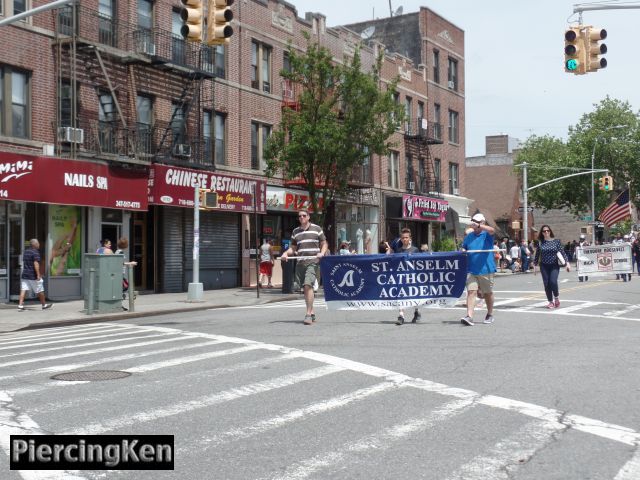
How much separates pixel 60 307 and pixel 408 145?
86.4ft

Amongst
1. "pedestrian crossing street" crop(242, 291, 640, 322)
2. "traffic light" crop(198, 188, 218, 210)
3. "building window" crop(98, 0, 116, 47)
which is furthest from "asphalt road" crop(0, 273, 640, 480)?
"building window" crop(98, 0, 116, 47)

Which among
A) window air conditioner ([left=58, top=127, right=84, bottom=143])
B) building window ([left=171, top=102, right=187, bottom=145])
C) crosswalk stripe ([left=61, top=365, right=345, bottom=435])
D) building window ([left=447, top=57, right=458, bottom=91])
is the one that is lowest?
crosswalk stripe ([left=61, top=365, right=345, bottom=435])

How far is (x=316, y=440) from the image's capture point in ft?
19.3

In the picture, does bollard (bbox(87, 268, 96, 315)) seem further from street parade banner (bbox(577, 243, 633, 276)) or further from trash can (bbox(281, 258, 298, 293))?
street parade banner (bbox(577, 243, 633, 276))

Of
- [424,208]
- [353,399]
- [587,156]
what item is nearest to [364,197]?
[424,208]

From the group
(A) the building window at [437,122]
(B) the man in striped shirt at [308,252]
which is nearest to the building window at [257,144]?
(A) the building window at [437,122]

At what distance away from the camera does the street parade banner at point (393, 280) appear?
14.4m

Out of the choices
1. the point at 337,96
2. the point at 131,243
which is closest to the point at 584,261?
the point at 337,96

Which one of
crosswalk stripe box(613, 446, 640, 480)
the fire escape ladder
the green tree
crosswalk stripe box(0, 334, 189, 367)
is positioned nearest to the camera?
crosswalk stripe box(613, 446, 640, 480)

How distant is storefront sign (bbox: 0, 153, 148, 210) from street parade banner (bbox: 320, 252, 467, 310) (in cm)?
1021

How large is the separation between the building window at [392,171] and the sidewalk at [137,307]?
14.9 m

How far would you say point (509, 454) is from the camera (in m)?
5.50

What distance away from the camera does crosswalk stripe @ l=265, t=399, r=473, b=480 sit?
5.13m

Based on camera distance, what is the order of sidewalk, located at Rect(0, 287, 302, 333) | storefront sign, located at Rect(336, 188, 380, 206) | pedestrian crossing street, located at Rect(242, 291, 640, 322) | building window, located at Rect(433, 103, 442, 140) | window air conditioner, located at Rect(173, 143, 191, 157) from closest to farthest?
pedestrian crossing street, located at Rect(242, 291, 640, 322) < sidewalk, located at Rect(0, 287, 302, 333) < window air conditioner, located at Rect(173, 143, 191, 157) < storefront sign, located at Rect(336, 188, 380, 206) < building window, located at Rect(433, 103, 442, 140)
